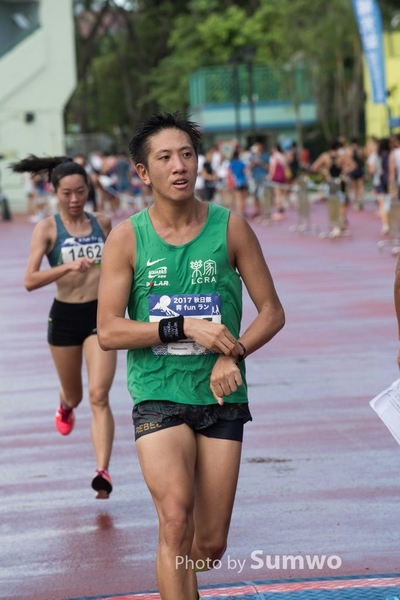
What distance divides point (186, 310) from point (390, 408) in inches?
33.7

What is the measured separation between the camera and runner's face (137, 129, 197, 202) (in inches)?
199

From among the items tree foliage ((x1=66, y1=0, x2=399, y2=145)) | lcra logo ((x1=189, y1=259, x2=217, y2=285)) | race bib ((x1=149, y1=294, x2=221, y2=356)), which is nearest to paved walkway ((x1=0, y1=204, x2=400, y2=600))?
race bib ((x1=149, y1=294, x2=221, y2=356))

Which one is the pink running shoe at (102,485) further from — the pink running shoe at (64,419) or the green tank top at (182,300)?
the green tank top at (182,300)

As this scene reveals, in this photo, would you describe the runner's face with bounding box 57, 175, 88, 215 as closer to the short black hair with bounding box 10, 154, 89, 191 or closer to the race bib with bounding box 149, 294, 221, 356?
the short black hair with bounding box 10, 154, 89, 191

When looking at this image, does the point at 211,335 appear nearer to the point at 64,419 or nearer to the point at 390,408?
the point at 390,408

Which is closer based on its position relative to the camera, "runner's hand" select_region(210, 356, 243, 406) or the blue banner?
"runner's hand" select_region(210, 356, 243, 406)

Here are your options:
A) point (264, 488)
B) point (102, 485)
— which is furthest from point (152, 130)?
point (264, 488)

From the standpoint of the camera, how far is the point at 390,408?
16.7ft

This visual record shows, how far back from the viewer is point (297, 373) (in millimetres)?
11938

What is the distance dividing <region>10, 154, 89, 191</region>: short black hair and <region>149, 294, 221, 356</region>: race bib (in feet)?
11.1

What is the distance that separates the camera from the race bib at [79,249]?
27.5ft

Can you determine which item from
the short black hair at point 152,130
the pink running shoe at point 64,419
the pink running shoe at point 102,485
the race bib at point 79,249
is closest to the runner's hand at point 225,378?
the short black hair at point 152,130

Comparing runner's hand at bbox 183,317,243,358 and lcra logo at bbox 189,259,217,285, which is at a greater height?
lcra logo at bbox 189,259,217,285

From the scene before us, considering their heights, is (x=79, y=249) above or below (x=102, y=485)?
above
